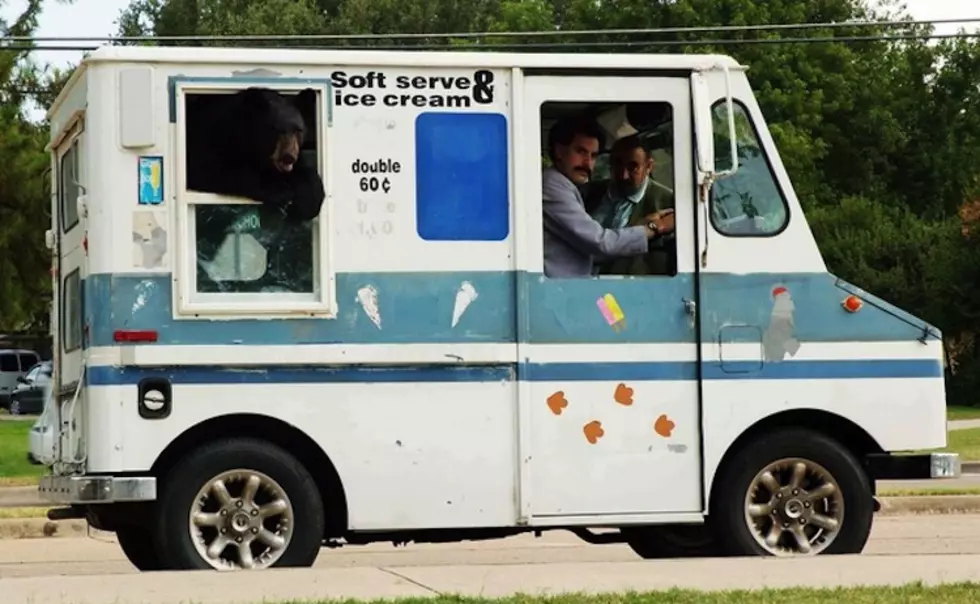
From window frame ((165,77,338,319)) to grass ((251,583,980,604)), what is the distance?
2.05 m

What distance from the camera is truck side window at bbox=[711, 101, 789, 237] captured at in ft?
33.1

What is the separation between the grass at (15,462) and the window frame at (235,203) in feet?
27.9

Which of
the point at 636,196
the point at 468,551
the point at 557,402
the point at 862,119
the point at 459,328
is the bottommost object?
the point at 468,551

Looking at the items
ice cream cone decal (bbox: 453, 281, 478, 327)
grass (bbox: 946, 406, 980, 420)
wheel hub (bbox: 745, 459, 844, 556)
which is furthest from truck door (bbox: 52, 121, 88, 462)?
grass (bbox: 946, 406, 980, 420)

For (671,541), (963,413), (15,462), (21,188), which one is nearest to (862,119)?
(963,413)

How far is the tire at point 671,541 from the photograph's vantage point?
1060 cm

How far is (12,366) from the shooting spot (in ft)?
182

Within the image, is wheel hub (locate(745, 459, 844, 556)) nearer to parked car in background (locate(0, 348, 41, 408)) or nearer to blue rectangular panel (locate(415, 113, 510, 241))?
blue rectangular panel (locate(415, 113, 510, 241))

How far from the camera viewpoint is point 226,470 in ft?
30.7

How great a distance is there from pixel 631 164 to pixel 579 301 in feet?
2.85

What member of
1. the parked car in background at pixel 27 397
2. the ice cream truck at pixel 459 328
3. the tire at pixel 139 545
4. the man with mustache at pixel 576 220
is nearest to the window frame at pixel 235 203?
the ice cream truck at pixel 459 328

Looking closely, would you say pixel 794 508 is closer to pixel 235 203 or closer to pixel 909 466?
pixel 909 466

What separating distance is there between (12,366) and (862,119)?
30.1 metres

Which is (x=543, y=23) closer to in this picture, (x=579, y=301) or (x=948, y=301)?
(x=948, y=301)
